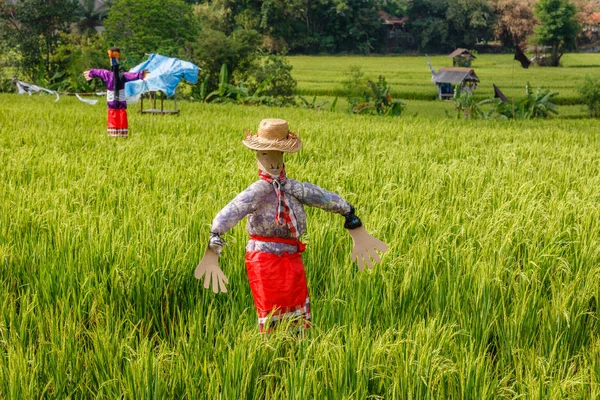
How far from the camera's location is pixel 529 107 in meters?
13.3

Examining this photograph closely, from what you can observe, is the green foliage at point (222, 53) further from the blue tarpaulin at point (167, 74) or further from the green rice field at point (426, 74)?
the blue tarpaulin at point (167, 74)

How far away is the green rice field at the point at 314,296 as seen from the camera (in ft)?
4.92

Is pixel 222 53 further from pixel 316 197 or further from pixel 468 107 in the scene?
pixel 316 197

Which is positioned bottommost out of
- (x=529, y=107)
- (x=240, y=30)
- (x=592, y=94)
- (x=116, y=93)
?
(x=529, y=107)

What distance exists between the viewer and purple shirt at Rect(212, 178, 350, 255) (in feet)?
5.50

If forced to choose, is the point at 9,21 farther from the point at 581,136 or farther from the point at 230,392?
the point at 230,392

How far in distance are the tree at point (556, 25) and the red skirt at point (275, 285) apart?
3056 cm

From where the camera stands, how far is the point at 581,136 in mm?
8227

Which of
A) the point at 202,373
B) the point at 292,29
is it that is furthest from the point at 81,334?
the point at 292,29

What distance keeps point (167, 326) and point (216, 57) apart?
1498cm

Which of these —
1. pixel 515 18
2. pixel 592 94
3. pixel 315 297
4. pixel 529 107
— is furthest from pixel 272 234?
pixel 515 18

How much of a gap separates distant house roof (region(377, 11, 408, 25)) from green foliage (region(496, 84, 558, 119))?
26.8 metres

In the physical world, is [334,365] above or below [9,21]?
below

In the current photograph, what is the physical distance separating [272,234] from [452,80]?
20699 mm
